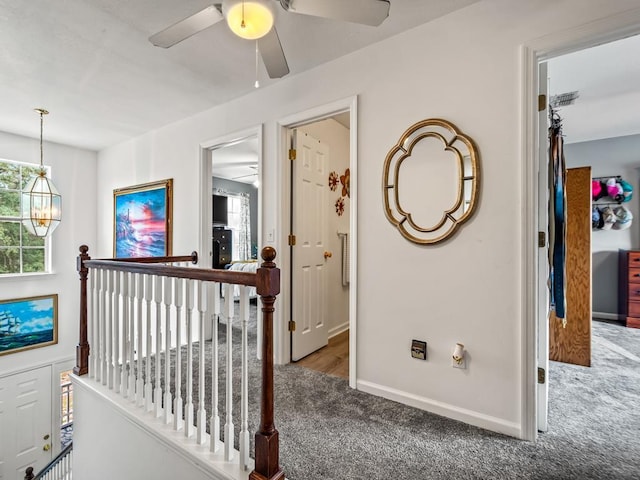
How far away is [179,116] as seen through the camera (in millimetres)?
3484

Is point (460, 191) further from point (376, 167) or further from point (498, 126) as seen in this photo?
point (376, 167)

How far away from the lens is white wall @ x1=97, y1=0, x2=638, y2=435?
167 cm

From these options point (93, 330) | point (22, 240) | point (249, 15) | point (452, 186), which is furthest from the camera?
point (22, 240)

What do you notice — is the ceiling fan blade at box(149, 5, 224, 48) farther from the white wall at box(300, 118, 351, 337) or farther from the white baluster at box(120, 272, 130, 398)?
the white wall at box(300, 118, 351, 337)

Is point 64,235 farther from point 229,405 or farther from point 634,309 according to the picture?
point 634,309

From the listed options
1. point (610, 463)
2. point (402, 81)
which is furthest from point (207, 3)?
point (610, 463)

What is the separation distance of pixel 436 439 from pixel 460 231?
3.79ft

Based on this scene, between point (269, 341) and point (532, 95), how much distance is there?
1.83m

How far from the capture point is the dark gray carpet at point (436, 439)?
1398 millimetres

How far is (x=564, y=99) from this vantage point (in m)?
3.08

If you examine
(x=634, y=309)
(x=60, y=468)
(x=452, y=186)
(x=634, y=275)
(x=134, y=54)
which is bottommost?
(x=60, y=468)

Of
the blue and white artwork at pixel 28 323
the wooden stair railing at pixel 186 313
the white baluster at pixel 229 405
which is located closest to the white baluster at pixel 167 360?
the wooden stair railing at pixel 186 313

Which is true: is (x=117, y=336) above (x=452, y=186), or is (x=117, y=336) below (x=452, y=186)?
below

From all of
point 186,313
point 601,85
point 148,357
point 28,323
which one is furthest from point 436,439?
point 28,323
